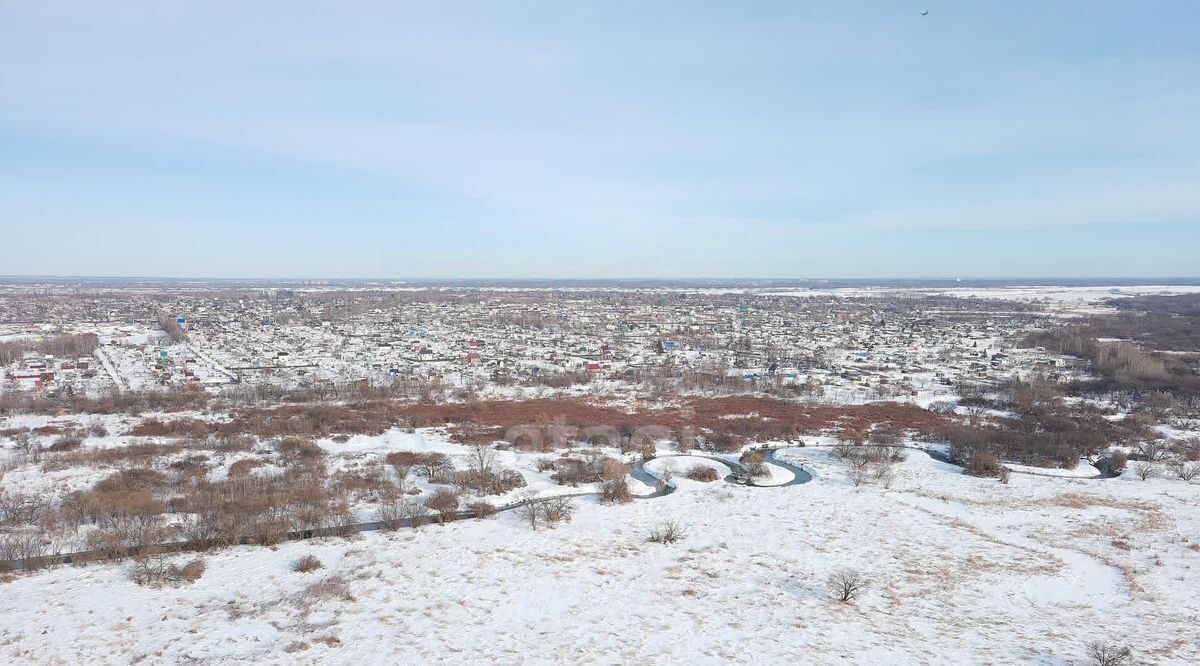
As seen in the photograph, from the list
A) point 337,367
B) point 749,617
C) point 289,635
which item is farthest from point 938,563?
point 337,367

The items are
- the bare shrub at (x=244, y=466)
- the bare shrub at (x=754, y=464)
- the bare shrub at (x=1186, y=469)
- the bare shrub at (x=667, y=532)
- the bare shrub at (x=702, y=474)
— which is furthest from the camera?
the bare shrub at (x=754, y=464)

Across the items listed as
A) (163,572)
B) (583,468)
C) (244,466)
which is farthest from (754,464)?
(244,466)

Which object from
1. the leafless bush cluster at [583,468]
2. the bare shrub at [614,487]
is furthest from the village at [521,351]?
the bare shrub at [614,487]

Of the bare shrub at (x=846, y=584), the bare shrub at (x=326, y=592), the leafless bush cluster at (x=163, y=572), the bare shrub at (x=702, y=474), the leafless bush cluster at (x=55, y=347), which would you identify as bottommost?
the bare shrub at (x=702, y=474)

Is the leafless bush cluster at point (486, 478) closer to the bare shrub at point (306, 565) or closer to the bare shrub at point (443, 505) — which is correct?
the bare shrub at point (443, 505)

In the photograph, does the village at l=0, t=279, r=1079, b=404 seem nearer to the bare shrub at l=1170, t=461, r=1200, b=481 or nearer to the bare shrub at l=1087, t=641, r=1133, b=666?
the bare shrub at l=1170, t=461, r=1200, b=481
